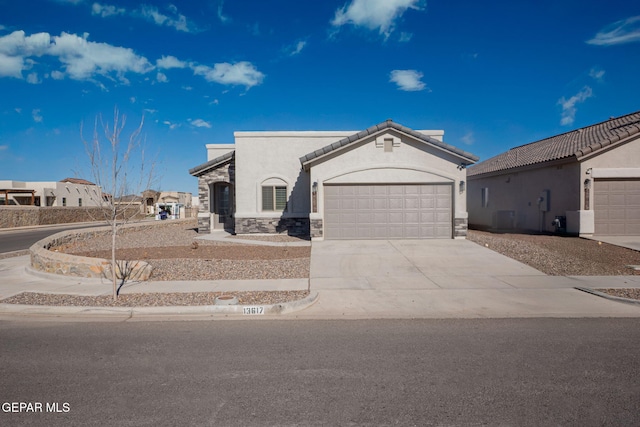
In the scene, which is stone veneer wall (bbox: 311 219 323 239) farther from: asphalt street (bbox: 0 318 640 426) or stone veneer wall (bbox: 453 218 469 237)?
asphalt street (bbox: 0 318 640 426)

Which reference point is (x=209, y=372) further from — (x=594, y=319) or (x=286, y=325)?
(x=594, y=319)

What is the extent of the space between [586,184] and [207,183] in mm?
17653

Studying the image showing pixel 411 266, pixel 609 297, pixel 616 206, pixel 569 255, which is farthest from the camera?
pixel 616 206

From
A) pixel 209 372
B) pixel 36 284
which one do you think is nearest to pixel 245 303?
pixel 209 372

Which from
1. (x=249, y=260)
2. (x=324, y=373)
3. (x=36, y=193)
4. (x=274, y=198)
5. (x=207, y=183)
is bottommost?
(x=324, y=373)

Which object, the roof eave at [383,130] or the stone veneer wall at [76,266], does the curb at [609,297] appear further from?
the stone veneer wall at [76,266]

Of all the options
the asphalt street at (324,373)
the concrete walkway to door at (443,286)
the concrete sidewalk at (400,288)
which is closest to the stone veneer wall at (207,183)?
the concrete sidewalk at (400,288)

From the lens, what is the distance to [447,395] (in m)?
3.90

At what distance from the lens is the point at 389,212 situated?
15.7 m

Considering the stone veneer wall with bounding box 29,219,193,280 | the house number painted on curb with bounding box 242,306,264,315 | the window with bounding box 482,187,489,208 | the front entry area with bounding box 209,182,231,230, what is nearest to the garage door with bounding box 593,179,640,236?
the window with bounding box 482,187,489,208

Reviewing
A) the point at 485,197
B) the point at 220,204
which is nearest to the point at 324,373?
the point at 220,204

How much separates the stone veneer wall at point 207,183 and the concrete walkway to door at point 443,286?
352 inches

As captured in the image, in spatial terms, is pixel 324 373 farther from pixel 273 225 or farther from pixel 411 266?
pixel 273 225

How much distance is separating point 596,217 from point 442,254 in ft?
27.7
